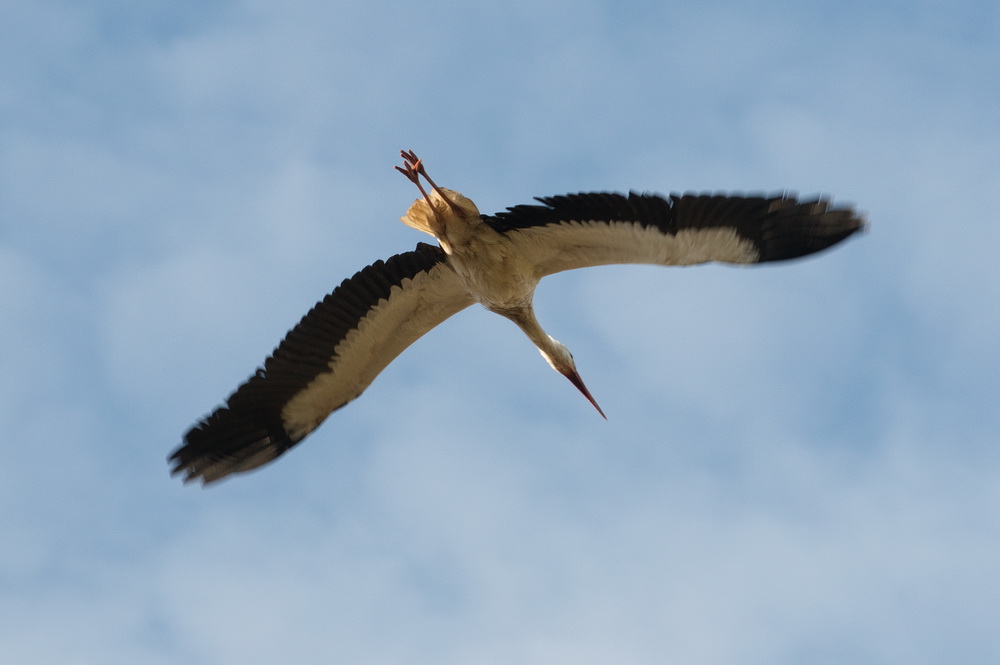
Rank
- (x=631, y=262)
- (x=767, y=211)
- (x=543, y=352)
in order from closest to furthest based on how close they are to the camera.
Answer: (x=767, y=211) < (x=631, y=262) < (x=543, y=352)

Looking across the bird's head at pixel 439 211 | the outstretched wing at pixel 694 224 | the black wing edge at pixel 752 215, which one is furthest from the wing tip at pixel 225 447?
the black wing edge at pixel 752 215

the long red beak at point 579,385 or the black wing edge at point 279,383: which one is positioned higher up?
the long red beak at point 579,385

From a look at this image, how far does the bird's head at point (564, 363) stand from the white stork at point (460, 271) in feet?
0.04

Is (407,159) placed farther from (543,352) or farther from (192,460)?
(192,460)

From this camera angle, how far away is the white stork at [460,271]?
327 inches

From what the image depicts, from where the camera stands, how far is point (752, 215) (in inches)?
325

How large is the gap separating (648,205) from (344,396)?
349 cm

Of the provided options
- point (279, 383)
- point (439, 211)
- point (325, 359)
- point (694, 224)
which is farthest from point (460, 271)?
point (694, 224)

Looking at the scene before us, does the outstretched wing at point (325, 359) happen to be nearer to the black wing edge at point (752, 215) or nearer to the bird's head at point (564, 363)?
the bird's head at point (564, 363)

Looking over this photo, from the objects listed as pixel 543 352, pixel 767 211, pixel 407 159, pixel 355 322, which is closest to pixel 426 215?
pixel 407 159

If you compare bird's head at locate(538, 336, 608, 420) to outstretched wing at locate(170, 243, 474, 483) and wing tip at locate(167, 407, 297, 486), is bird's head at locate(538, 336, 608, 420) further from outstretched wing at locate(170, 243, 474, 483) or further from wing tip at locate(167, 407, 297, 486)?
wing tip at locate(167, 407, 297, 486)

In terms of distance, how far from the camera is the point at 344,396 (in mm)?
10422

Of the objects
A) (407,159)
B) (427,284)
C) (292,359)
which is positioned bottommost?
(292,359)

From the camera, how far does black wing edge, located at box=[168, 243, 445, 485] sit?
9.83 m
